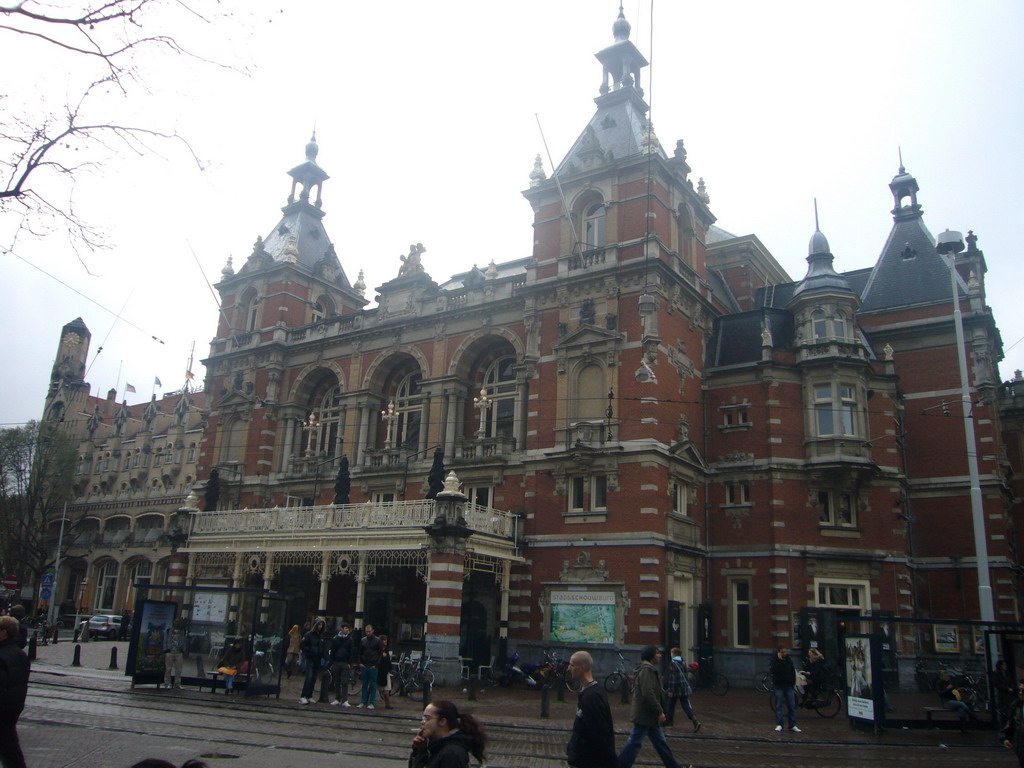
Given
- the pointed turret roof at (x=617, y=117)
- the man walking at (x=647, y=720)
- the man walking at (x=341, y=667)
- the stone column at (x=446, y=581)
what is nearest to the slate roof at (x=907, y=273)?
the pointed turret roof at (x=617, y=117)

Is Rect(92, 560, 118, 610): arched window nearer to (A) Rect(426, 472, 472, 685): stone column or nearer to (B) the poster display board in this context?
(A) Rect(426, 472, 472, 685): stone column

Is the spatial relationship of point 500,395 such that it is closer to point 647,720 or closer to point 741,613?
point 741,613

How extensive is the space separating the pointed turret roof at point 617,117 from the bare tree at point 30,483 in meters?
41.4

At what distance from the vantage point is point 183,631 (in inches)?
877

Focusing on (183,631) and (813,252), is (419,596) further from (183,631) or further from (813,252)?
(813,252)

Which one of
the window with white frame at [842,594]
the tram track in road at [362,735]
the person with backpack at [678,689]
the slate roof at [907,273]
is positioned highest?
the slate roof at [907,273]

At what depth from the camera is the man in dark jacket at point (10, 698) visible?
7938mm

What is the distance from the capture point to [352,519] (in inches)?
1156

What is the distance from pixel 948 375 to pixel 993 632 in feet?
58.0

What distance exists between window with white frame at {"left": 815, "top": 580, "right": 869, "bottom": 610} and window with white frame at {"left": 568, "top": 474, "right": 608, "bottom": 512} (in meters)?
8.16

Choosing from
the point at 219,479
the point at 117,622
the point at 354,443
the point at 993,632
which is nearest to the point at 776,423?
the point at 993,632

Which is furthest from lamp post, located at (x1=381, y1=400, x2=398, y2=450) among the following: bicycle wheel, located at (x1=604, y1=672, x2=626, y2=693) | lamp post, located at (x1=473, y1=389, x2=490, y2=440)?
bicycle wheel, located at (x1=604, y1=672, x2=626, y2=693)

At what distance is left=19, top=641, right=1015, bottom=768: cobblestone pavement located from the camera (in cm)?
1262

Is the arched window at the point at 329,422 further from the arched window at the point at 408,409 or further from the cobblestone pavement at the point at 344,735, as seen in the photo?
the cobblestone pavement at the point at 344,735
